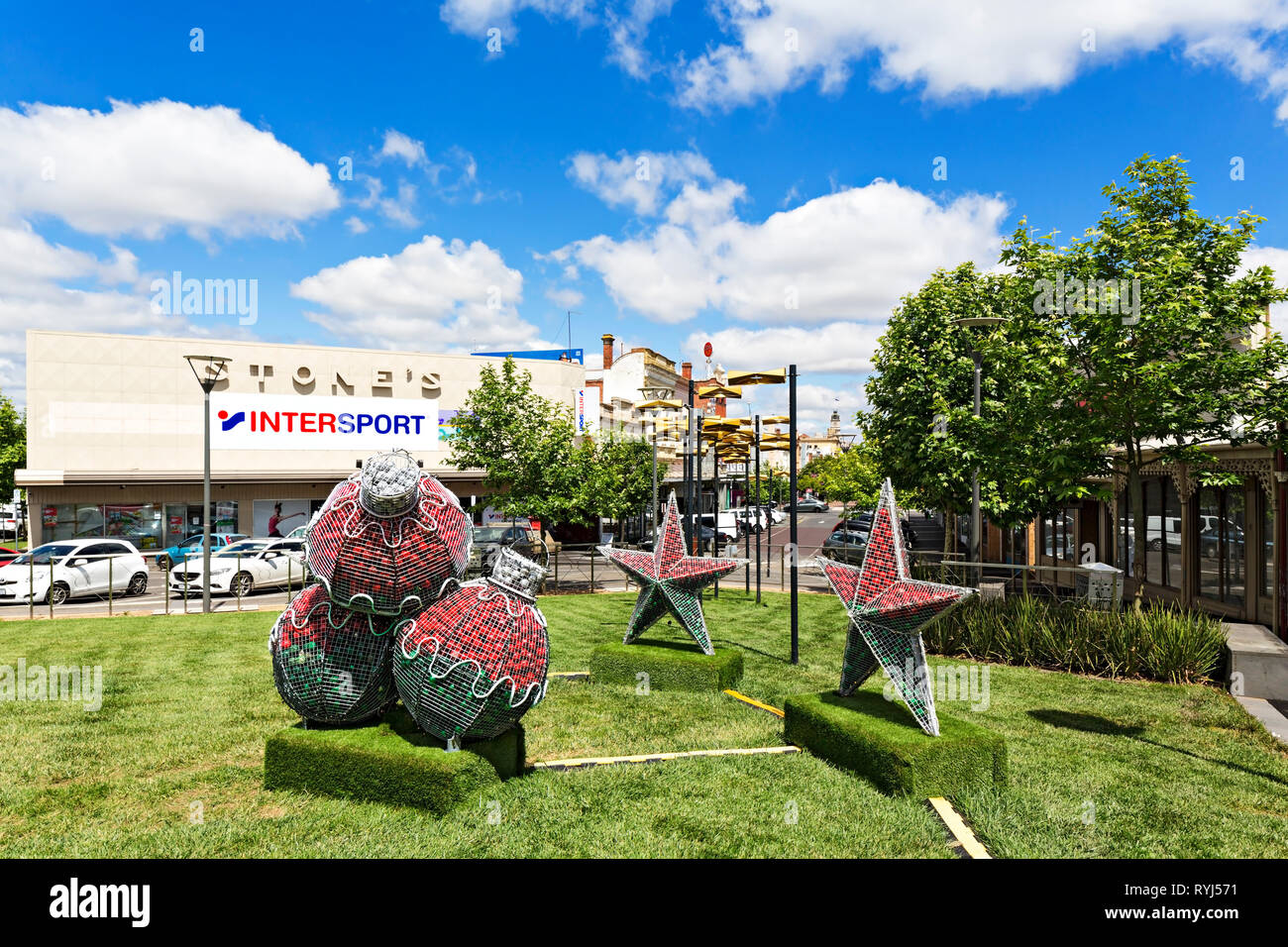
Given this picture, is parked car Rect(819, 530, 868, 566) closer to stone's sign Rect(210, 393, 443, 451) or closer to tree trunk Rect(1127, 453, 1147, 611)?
tree trunk Rect(1127, 453, 1147, 611)

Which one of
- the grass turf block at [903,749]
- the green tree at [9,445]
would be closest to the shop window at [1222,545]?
the grass turf block at [903,749]

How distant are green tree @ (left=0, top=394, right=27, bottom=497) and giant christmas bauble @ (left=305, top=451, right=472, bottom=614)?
42.4 m

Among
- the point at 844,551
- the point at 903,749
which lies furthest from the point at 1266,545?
the point at 903,749

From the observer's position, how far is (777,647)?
14.0 meters

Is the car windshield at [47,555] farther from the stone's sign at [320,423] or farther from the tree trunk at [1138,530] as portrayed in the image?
the tree trunk at [1138,530]

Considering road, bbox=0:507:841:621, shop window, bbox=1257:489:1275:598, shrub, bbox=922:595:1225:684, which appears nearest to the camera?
shrub, bbox=922:595:1225:684

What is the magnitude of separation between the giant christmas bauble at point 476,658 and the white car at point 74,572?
15679 mm

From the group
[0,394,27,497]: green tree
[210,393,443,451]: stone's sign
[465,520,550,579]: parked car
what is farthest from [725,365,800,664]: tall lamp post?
[0,394,27,497]: green tree

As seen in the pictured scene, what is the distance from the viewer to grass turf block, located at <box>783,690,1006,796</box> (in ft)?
21.8

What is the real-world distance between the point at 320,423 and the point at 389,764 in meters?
28.7

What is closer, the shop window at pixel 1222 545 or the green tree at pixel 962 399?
the green tree at pixel 962 399

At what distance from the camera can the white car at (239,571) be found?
66.7 ft
